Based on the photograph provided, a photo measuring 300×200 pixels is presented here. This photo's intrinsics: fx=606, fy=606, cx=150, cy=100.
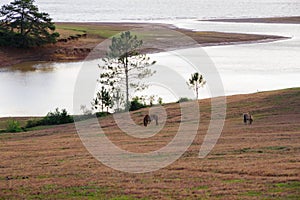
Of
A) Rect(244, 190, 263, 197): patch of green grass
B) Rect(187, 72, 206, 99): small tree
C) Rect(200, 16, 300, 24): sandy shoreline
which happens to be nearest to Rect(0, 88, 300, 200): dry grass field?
Rect(244, 190, 263, 197): patch of green grass

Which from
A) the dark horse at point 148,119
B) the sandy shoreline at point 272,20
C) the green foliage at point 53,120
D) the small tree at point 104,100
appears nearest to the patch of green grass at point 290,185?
the dark horse at point 148,119

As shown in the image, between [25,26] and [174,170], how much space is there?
7354 centimetres

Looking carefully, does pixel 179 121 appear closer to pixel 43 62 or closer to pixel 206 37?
pixel 43 62

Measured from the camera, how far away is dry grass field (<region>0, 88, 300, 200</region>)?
1551 cm

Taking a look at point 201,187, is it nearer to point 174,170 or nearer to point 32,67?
point 174,170

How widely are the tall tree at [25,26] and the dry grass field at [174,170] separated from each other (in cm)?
5898

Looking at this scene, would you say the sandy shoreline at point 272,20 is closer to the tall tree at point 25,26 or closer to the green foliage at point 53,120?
the tall tree at point 25,26

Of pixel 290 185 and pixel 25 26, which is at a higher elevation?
pixel 25 26

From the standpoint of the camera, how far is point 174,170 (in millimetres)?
18203

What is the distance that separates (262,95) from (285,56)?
36.5 m

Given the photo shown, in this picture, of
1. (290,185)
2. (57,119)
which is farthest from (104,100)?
(290,185)

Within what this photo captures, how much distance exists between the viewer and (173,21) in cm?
12400

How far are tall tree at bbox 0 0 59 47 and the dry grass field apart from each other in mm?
58980

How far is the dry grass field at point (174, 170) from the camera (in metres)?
15.5
